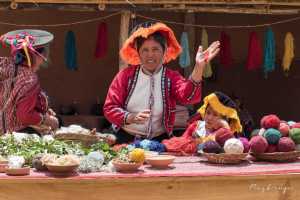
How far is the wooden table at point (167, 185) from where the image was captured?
2889 millimetres

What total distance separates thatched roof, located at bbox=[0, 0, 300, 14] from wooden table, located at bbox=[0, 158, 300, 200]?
4.23 metres

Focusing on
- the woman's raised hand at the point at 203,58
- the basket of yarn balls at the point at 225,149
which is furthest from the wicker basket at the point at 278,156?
the woman's raised hand at the point at 203,58

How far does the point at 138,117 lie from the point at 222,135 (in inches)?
23.5

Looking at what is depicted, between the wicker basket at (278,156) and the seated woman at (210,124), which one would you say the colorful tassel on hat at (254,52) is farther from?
the wicker basket at (278,156)

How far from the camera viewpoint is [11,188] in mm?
2879

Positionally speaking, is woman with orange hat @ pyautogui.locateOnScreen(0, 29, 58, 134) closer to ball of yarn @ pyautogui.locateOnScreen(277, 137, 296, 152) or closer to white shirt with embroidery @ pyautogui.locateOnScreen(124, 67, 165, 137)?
white shirt with embroidery @ pyautogui.locateOnScreen(124, 67, 165, 137)

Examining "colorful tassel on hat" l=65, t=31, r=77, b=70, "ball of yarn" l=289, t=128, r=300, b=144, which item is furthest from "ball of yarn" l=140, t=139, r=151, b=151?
"colorful tassel on hat" l=65, t=31, r=77, b=70

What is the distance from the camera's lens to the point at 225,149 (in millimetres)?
3270

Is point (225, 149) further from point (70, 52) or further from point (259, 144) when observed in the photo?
point (70, 52)

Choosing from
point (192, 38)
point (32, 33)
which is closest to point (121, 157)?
point (32, 33)

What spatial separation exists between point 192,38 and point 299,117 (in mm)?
2621

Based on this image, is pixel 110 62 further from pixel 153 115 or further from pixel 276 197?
pixel 276 197

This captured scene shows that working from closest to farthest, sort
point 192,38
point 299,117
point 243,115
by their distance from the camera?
1. point 243,115
2. point 192,38
3. point 299,117

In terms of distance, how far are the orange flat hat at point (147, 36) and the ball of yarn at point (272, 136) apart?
1.04m
